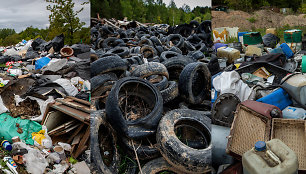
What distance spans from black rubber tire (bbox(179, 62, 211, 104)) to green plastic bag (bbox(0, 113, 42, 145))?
5.98 ft

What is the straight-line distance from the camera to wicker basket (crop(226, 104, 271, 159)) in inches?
73.5

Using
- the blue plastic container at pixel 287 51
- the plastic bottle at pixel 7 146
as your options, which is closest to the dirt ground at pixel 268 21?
the blue plastic container at pixel 287 51

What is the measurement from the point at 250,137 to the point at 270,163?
49cm

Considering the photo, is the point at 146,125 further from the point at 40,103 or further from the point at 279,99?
the point at 40,103

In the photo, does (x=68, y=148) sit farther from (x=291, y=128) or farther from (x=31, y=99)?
(x=291, y=128)

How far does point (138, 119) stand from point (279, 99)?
1503 millimetres

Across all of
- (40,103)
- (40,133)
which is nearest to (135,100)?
(40,133)

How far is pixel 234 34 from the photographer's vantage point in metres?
6.39

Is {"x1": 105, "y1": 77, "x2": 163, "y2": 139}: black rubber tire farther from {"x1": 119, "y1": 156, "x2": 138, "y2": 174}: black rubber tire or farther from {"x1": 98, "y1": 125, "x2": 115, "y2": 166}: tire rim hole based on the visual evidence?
{"x1": 119, "y1": 156, "x2": 138, "y2": 174}: black rubber tire

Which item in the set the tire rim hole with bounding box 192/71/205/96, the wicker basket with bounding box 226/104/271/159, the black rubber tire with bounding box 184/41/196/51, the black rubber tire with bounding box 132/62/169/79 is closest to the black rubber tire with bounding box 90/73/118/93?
the black rubber tire with bounding box 132/62/169/79

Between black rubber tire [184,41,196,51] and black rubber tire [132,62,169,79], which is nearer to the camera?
black rubber tire [132,62,169,79]

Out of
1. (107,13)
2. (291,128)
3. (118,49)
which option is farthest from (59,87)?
(291,128)

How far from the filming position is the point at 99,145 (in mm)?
2189

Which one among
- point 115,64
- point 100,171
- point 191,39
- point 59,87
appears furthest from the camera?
point 191,39
